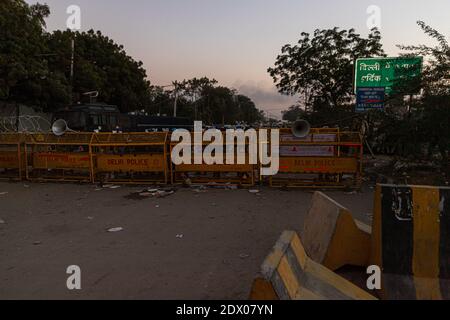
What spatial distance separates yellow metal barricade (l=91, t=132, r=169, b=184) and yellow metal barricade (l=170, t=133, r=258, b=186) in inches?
14.5

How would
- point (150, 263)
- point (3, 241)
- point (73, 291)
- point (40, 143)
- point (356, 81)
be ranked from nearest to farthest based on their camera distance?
1. point (73, 291)
2. point (150, 263)
3. point (3, 241)
4. point (40, 143)
5. point (356, 81)

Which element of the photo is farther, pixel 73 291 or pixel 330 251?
pixel 330 251

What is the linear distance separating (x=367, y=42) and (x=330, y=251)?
1789 centimetres

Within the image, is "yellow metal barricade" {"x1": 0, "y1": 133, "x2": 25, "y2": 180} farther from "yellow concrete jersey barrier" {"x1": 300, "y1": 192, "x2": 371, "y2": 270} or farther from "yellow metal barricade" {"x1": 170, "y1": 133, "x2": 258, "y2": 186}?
"yellow concrete jersey barrier" {"x1": 300, "y1": 192, "x2": 371, "y2": 270}

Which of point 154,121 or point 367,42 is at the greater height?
point 367,42

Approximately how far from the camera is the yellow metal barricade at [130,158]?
9664 mm

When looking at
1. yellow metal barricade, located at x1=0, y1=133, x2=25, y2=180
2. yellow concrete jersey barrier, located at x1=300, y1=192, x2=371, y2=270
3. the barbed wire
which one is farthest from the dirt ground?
the barbed wire

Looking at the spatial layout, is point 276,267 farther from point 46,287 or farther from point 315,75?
point 315,75

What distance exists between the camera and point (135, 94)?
35.8m

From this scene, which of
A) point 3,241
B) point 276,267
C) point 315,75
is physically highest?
point 315,75

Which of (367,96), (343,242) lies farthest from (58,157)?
(367,96)

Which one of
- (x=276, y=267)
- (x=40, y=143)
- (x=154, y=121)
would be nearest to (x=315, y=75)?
(x=154, y=121)

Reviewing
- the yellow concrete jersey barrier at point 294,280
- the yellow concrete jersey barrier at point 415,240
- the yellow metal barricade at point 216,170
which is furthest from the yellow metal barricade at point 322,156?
the yellow concrete jersey barrier at point 294,280

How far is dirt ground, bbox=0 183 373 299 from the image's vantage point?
3695 millimetres
